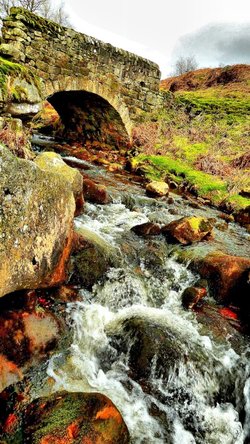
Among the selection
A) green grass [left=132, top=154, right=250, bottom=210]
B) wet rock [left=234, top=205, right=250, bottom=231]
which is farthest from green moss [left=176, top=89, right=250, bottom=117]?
wet rock [left=234, top=205, right=250, bottom=231]

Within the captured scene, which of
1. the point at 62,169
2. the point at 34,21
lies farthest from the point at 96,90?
the point at 62,169

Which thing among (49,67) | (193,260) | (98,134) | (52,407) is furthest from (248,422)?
(98,134)

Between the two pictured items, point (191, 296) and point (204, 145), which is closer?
point (191, 296)

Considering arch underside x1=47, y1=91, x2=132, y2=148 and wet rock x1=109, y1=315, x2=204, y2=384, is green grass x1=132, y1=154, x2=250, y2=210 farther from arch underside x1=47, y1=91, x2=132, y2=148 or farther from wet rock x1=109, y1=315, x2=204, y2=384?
wet rock x1=109, y1=315, x2=204, y2=384

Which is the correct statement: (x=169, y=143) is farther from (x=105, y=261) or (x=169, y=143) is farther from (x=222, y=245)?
(x=105, y=261)

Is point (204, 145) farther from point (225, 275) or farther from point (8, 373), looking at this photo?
point (8, 373)

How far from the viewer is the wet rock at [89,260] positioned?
4.32m

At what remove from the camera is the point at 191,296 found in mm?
4672

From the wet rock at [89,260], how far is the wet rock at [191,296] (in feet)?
3.89

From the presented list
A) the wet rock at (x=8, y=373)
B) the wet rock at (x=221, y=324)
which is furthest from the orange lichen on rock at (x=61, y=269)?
the wet rock at (x=221, y=324)

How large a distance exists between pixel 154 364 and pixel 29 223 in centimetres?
202

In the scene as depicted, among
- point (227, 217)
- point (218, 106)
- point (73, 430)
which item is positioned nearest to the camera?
point (73, 430)

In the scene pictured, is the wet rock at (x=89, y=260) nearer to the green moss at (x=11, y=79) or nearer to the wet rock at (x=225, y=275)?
the wet rock at (x=225, y=275)

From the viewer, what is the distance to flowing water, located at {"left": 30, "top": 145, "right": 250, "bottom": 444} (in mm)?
3070
